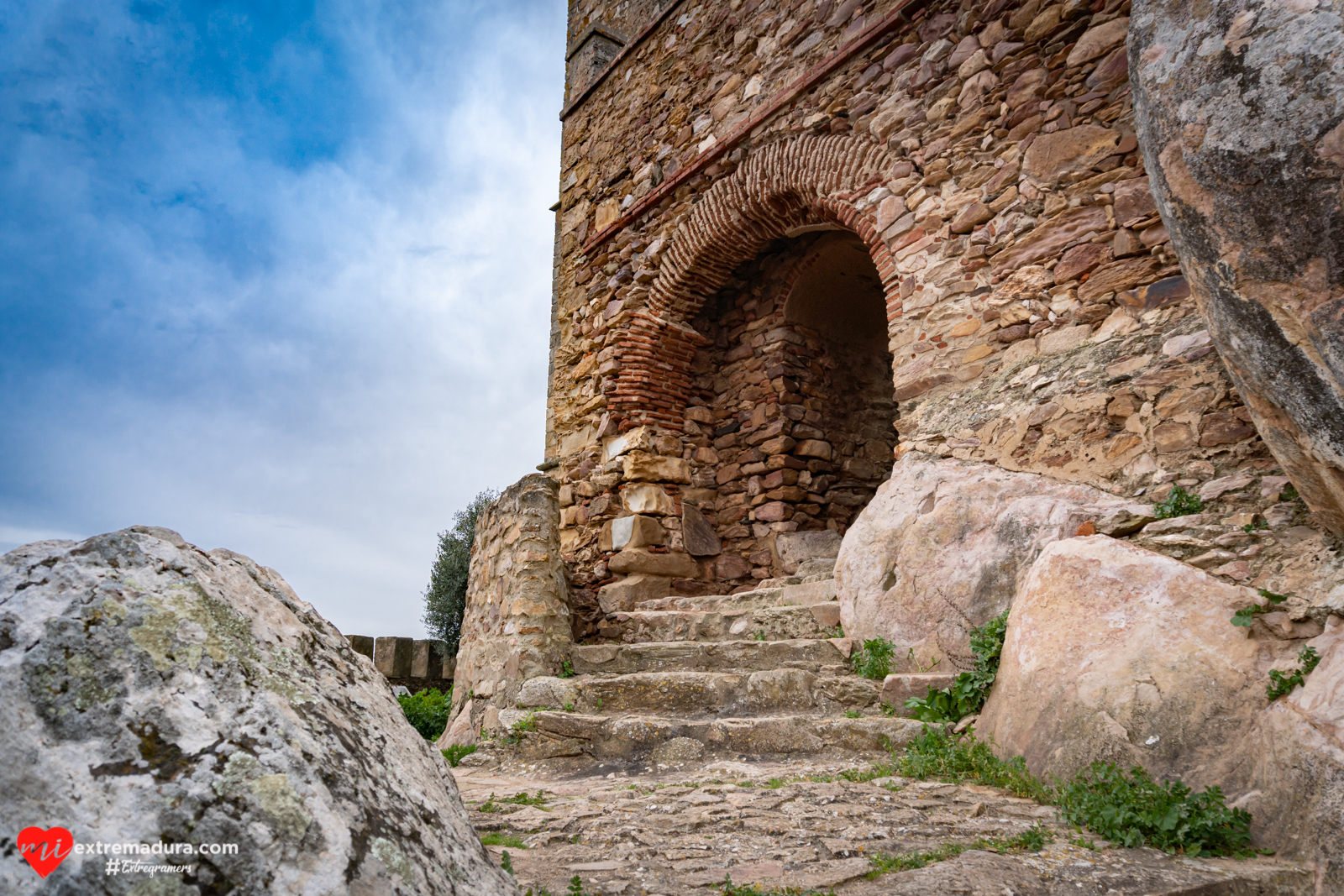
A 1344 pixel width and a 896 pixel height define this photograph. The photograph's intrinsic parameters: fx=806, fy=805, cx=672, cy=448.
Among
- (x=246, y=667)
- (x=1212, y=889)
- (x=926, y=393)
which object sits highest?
(x=926, y=393)

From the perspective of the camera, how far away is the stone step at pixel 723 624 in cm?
441

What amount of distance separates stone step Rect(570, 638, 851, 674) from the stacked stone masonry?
83cm

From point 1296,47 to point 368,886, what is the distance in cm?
299

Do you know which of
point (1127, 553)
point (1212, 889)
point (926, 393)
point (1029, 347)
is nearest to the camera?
point (1212, 889)

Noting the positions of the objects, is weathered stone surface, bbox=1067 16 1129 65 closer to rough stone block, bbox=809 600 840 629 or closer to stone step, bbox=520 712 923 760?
rough stone block, bbox=809 600 840 629

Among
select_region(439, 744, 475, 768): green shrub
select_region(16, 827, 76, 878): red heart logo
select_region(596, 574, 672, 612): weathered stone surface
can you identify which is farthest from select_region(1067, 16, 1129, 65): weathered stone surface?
select_region(16, 827, 76, 878): red heart logo

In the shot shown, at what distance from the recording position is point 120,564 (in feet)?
4.10

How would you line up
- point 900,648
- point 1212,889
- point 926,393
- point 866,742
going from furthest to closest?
1. point 926,393
2. point 900,648
3. point 866,742
4. point 1212,889

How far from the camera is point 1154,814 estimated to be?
7.19ft

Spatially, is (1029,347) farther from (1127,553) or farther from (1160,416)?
(1127,553)

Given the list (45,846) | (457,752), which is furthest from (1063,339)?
(45,846)

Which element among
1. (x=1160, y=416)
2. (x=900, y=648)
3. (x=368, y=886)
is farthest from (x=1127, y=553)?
(x=368, y=886)

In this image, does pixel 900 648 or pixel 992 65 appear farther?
pixel 992 65

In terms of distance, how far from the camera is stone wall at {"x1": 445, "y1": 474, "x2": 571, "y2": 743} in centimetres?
484
